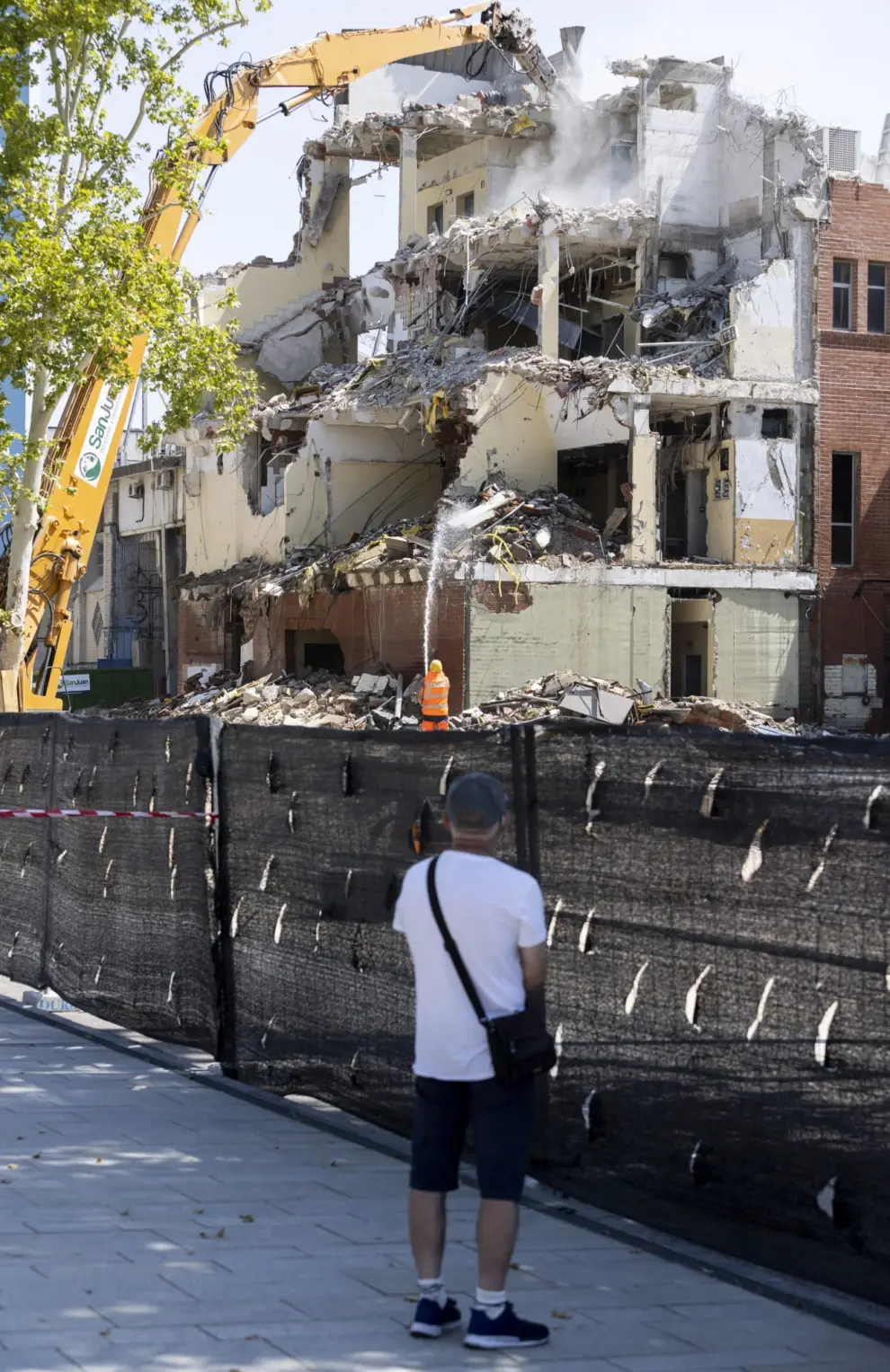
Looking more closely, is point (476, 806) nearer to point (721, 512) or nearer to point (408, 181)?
point (721, 512)

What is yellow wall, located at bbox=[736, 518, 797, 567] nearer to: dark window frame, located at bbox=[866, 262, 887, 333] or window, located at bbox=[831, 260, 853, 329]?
window, located at bbox=[831, 260, 853, 329]

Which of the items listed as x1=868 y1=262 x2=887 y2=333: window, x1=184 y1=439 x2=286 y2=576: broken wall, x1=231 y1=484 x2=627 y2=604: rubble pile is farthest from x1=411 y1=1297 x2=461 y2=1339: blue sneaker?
x1=868 y1=262 x2=887 y2=333: window

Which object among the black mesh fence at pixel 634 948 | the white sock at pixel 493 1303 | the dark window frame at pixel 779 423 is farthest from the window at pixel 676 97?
the white sock at pixel 493 1303

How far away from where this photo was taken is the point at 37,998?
12141mm

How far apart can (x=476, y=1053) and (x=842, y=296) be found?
39.0m

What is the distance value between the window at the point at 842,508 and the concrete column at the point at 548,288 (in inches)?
286

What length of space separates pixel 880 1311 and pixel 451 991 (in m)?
1.68

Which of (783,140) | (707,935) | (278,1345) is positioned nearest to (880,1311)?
(707,935)

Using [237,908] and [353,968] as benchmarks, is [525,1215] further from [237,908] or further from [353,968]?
[237,908]

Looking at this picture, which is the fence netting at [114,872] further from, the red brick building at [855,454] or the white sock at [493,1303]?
the red brick building at [855,454]

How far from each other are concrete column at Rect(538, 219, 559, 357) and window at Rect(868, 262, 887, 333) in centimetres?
739

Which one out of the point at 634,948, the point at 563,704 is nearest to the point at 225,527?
the point at 563,704

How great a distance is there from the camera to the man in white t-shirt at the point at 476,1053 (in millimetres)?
5266

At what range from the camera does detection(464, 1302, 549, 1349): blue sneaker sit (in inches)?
207
